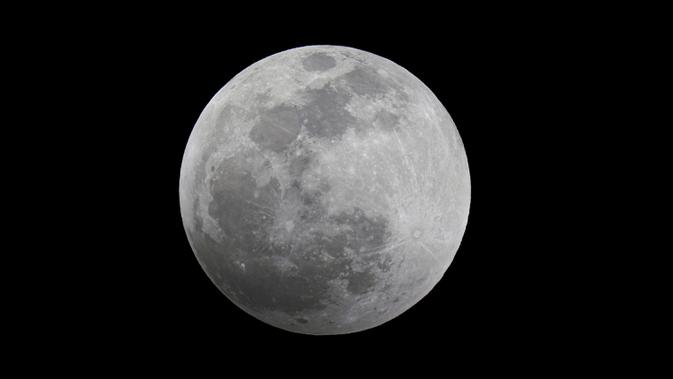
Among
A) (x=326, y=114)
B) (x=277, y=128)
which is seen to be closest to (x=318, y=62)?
(x=326, y=114)

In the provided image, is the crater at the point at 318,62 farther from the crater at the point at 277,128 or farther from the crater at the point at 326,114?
the crater at the point at 277,128

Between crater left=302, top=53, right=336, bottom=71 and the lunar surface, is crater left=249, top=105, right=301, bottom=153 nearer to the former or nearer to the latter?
the lunar surface

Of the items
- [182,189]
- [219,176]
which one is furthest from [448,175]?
[182,189]

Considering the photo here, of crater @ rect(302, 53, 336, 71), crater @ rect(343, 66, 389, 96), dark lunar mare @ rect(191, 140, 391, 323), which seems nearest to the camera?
dark lunar mare @ rect(191, 140, 391, 323)

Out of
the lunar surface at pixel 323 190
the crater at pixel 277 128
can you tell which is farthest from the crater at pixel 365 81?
the crater at pixel 277 128

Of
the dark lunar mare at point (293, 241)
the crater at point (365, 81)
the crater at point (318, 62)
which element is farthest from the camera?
the crater at point (318, 62)

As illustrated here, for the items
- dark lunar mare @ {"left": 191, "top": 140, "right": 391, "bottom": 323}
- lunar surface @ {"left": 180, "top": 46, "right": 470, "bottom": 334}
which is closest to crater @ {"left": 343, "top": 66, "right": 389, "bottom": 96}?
lunar surface @ {"left": 180, "top": 46, "right": 470, "bottom": 334}

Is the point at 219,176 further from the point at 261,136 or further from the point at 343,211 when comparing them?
the point at 343,211
